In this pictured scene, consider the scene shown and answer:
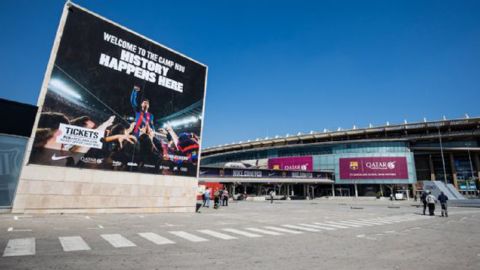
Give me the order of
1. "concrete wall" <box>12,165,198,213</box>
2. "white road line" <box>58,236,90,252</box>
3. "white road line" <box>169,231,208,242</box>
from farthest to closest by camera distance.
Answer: "concrete wall" <box>12,165,198,213</box>, "white road line" <box>169,231,208,242</box>, "white road line" <box>58,236,90,252</box>

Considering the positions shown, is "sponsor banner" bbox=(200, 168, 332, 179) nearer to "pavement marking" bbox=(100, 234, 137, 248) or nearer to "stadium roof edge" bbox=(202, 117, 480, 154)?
"stadium roof edge" bbox=(202, 117, 480, 154)

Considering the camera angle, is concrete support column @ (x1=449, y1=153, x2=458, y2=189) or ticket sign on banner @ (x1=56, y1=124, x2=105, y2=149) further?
concrete support column @ (x1=449, y1=153, x2=458, y2=189)

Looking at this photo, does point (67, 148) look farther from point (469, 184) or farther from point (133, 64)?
point (469, 184)

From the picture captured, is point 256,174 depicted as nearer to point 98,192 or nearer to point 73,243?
point 98,192

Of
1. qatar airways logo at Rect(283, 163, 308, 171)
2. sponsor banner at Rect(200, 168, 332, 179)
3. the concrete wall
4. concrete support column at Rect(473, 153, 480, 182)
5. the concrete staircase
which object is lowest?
the concrete wall

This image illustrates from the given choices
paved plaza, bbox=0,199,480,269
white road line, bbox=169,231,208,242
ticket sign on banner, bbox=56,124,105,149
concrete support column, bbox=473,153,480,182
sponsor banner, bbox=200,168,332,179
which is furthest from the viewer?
concrete support column, bbox=473,153,480,182

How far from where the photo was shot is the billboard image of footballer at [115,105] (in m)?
16.6

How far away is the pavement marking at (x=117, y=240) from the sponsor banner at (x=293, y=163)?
70.7 metres

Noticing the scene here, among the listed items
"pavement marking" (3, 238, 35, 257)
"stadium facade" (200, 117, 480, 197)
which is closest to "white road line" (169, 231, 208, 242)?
"pavement marking" (3, 238, 35, 257)

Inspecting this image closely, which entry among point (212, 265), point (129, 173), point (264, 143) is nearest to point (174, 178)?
point (129, 173)

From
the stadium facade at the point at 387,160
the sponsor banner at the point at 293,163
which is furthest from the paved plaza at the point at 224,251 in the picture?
the sponsor banner at the point at 293,163

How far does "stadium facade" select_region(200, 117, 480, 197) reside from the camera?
6975cm

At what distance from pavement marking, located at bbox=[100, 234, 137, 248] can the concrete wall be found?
9.81m

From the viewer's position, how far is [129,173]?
19.4 m
